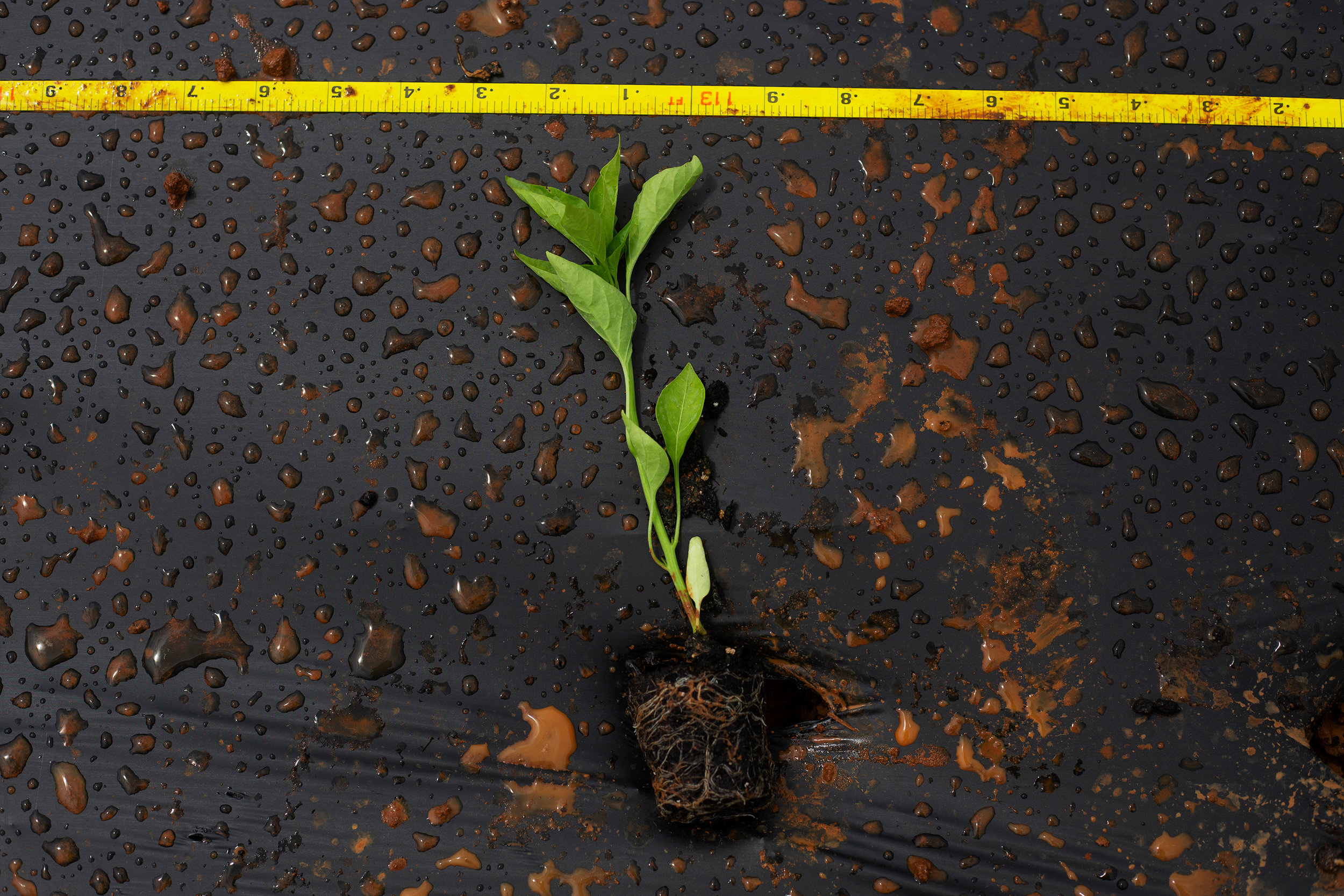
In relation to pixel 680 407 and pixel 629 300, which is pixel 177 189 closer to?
pixel 629 300

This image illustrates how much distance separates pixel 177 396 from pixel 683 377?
2.75 ft

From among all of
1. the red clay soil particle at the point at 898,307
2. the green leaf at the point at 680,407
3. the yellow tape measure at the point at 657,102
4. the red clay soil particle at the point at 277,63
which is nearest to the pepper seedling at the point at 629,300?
the green leaf at the point at 680,407

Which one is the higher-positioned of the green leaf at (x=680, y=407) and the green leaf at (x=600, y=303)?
the green leaf at (x=600, y=303)

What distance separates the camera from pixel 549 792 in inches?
48.0

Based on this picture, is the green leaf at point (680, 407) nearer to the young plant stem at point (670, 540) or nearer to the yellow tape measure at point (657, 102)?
the young plant stem at point (670, 540)

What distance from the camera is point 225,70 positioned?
1286mm

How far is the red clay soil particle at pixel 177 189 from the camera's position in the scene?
1263 millimetres

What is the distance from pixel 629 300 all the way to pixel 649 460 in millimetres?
265

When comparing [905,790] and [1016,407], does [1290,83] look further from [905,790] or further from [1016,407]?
[905,790]

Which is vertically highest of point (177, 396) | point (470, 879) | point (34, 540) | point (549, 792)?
point (177, 396)

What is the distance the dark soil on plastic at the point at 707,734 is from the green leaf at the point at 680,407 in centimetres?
32

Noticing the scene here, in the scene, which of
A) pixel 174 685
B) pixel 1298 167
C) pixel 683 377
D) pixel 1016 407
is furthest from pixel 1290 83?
pixel 174 685

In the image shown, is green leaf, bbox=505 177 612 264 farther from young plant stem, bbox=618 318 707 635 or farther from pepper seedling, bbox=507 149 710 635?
young plant stem, bbox=618 318 707 635

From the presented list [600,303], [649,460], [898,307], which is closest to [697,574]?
[649,460]
